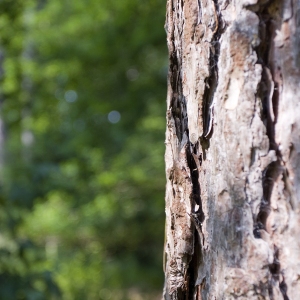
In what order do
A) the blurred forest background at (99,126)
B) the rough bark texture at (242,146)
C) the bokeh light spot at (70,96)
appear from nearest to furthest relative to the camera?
the rough bark texture at (242,146), the blurred forest background at (99,126), the bokeh light spot at (70,96)

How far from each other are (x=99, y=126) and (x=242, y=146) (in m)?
6.36

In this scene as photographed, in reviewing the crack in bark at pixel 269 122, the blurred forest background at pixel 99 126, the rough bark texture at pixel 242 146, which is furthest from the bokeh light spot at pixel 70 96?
the crack in bark at pixel 269 122

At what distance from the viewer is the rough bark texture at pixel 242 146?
62 centimetres

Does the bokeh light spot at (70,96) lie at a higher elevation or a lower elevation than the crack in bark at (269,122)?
lower

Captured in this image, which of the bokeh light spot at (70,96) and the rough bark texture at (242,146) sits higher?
the rough bark texture at (242,146)

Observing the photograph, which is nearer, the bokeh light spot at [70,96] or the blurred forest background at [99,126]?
the blurred forest background at [99,126]

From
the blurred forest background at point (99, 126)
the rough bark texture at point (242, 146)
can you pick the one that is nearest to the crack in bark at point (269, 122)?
the rough bark texture at point (242, 146)

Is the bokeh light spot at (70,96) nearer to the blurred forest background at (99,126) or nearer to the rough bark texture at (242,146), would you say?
the blurred forest background at (99,126)

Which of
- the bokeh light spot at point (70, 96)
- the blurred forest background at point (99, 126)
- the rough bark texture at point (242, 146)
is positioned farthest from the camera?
the bokeh light spot at point (70, 96)

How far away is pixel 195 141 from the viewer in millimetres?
762

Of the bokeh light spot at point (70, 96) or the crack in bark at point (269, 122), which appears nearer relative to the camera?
the crack in bark at point (269, 122)

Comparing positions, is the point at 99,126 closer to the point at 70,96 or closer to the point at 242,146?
the point at 70,96

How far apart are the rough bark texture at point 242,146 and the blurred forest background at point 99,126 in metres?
4.04

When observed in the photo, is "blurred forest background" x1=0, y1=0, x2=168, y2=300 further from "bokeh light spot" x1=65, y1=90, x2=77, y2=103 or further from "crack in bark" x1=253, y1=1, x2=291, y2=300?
"crack in bark" x1=253, y1=1, x2=291, y2=300
